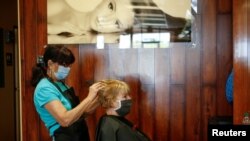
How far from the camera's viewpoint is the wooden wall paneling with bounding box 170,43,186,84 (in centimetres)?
282

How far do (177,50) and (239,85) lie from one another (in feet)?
2.00

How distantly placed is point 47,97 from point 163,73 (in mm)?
1187

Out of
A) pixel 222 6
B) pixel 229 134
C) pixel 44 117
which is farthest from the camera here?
pixel 222 6

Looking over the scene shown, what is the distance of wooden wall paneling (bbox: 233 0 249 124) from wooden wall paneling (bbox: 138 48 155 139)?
2.32 feet

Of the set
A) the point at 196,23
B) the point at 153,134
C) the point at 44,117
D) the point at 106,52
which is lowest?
the point at 153,134

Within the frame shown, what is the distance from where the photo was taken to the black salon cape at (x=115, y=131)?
194 centimetres

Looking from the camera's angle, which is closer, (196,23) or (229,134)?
(229,134)

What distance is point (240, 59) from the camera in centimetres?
252

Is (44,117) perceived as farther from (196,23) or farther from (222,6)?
(222,6)

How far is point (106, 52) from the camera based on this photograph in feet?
9.52

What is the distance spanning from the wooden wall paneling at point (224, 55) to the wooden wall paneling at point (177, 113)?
1.06ft

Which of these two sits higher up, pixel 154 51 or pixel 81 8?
pixel 81 8

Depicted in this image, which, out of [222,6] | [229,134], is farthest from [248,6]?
[229,134]

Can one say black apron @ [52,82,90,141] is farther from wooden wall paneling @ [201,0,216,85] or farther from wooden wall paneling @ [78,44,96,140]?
wooden wall paneling @ [201,0,216,85]
